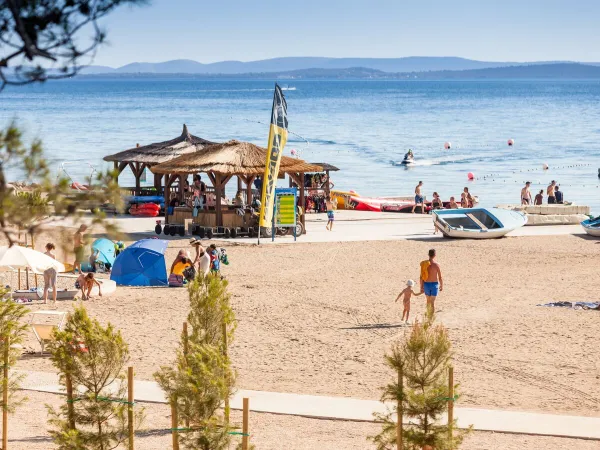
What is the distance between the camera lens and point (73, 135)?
83562mm

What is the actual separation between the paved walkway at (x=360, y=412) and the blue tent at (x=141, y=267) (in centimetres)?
704

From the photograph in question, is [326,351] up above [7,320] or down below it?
below

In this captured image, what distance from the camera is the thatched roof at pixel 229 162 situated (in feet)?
83.3

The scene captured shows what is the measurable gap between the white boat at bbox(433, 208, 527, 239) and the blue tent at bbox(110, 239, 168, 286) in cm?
904

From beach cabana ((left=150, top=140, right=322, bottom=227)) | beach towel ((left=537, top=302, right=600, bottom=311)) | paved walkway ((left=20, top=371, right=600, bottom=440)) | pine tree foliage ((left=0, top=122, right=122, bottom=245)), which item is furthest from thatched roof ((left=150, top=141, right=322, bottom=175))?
pine tree foliage ((left=0, top=122, right=122, bottom=245))

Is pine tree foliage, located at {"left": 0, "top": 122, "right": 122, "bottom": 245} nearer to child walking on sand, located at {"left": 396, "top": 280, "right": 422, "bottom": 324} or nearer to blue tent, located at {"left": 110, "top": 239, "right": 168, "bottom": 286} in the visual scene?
child walking on sand, located at {"left": 396, "top": 280, "right": 422, "bottom": 324}

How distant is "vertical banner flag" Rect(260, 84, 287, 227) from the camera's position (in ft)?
75.8

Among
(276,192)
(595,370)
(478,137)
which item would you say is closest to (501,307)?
(595,370)

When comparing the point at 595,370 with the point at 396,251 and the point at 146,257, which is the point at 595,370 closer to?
the point at 146,257

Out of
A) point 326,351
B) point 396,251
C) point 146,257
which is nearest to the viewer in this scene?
point 326,351

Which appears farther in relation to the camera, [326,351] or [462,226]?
[462,226]

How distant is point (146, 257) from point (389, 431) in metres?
11.4

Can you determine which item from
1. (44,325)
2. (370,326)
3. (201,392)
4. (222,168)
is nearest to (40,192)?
(201,392)

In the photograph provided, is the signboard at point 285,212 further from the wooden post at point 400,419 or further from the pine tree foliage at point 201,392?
the wooden post at point 400,419
